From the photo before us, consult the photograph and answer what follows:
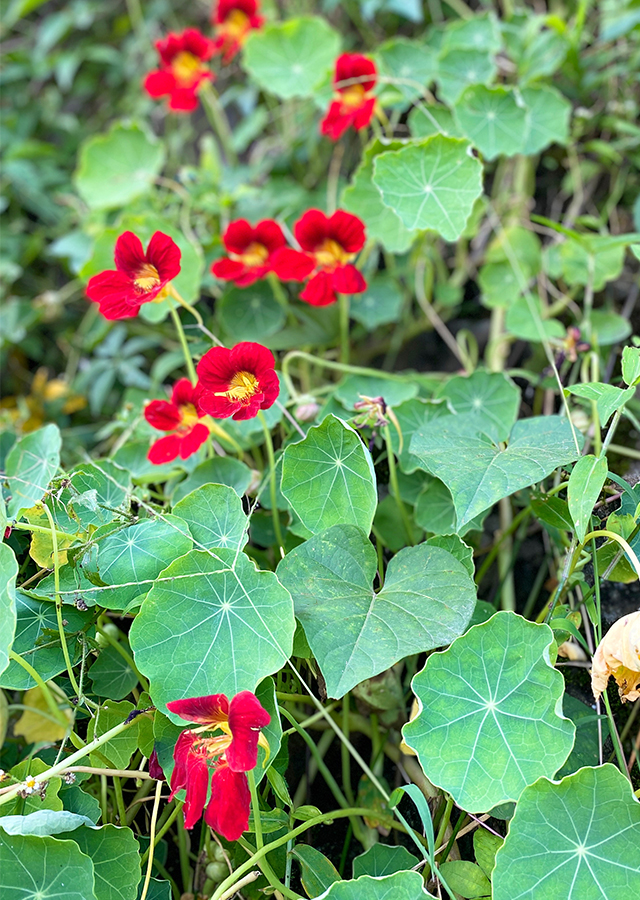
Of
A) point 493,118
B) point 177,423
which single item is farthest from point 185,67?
point 177,423

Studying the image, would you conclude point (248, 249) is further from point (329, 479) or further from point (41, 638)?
point (41, 638)

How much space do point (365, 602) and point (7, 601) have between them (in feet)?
1.32

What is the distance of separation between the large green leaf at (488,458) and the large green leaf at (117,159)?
1.26 m

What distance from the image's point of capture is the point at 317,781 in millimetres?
1043

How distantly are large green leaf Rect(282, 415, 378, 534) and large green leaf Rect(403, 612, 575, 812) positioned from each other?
20 centimetres

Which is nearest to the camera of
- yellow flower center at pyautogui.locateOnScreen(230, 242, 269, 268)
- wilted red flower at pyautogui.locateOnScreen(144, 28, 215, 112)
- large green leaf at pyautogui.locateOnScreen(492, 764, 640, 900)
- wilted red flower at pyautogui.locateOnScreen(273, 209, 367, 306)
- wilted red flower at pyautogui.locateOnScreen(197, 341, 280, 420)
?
large green leaf at pyautogui.locateOnScreen(492, 764, 640, 900)

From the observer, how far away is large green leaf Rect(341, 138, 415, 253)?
1.34 metres

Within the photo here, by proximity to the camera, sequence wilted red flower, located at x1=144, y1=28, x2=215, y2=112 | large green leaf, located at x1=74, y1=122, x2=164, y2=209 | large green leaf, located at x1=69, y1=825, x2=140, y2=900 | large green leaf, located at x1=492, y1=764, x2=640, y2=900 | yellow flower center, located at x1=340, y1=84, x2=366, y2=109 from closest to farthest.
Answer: large green leaf, located at x1=492, y1=764, x2=640, y2=900 → large green leaf, located at x1=69, y1=825, x2=140, y2=900 → yellow flower center, located at x1=340, y1=84, x2=366, y2=109 → wilted red flower, located at x1=144, y1=28, x2=215, y2=112 → large green leaf, located at x1=74, y1=122, x2=164, y2=209

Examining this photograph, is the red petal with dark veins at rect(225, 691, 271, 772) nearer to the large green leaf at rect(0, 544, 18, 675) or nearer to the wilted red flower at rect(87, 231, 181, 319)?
the large green leaf at rect(0, 544, 18, 675)

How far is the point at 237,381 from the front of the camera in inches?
36.7

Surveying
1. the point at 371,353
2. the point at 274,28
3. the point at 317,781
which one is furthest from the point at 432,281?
the point at 317,781

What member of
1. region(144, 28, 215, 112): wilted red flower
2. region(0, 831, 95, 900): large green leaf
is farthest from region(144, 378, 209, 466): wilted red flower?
region(144, 28, 215, 112): wilted red flower

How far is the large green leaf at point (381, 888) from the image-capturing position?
2.26ft

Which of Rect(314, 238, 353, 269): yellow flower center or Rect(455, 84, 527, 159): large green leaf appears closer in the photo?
Rect(314, 238, 353, 269): yellow flower center
